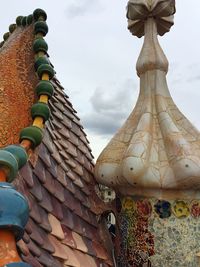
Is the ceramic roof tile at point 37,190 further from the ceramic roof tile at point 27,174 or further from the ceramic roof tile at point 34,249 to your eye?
the ceramic roof tile at point 34,249

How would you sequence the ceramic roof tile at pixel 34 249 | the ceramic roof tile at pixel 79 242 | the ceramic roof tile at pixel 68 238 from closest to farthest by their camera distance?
the ceramic roof tile at pixel 34 249 → the ceramic roof tile at pixel 68 238 → the ceramic roof tile at pixel 79 242

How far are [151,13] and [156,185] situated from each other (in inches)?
57.2

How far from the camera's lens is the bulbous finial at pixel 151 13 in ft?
11.5

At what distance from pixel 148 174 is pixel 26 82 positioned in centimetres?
100

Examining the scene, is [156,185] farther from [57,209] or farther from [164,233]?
[57,209]

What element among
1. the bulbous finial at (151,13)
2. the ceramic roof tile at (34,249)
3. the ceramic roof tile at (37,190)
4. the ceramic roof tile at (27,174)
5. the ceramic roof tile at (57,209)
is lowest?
the ceramic roof tile at (34,249)

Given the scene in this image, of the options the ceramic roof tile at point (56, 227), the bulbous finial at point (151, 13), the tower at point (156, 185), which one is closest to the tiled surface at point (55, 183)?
the ceramic roof tile at point (56, 227)

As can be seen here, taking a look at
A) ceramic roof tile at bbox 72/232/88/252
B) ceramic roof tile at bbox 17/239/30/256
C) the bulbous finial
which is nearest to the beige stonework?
the bulbous finial

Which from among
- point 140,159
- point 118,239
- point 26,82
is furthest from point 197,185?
point 26,82

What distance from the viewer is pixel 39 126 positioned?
2.36m

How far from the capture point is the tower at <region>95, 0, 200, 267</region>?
A: 2.88m

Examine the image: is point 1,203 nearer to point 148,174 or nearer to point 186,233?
point 148,174

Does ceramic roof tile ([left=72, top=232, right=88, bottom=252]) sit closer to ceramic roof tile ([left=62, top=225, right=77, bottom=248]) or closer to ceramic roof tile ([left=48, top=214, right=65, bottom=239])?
ceramic roof tile ([left=62, top=225, right=77, bottom=248])

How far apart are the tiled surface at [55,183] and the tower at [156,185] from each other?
195 millimetres
